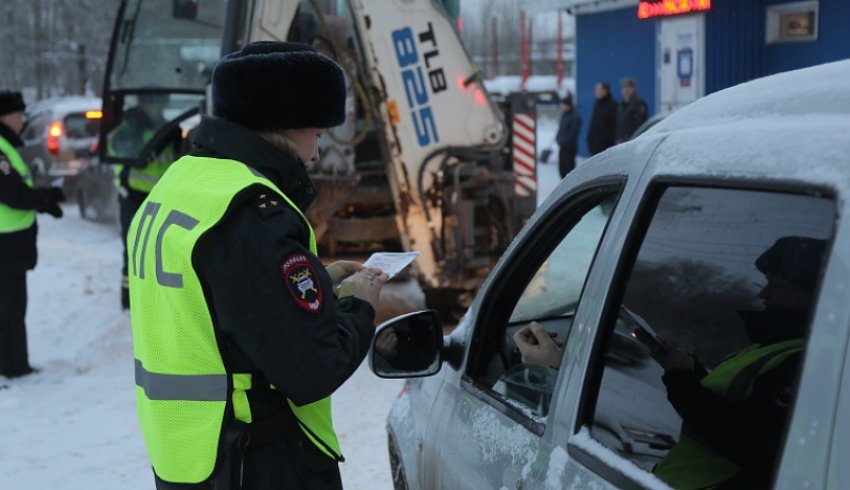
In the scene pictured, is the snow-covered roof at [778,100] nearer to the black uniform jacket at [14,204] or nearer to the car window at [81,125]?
the black uniform jacket at [14,204]

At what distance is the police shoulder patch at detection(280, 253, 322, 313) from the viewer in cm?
221

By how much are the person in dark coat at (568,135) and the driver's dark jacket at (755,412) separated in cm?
1418

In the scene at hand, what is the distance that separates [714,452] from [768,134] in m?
0.50

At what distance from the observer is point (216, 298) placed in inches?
88.7

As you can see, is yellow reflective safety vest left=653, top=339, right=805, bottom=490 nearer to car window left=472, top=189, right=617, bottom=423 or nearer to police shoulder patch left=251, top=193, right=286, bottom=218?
car window left=472, top=189, right=617, bottom=423

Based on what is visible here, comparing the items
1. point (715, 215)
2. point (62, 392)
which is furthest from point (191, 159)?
point (62, 392)

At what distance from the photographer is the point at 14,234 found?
22.2ft

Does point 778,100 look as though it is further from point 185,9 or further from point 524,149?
point 185,9

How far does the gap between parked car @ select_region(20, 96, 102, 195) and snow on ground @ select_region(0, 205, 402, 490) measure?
246 inches

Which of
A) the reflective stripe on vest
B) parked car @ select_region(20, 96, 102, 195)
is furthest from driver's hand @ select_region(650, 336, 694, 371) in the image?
parked car @ select_region(20, 96, 102, 195)

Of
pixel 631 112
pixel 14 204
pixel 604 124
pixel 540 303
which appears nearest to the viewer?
pixel 540 303

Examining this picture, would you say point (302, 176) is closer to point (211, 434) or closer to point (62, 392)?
point (211, 434)

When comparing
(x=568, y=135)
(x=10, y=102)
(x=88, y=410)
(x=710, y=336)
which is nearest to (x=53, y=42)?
(x=568, y=135)

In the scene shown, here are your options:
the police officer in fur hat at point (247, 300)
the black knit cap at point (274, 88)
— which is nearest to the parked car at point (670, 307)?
the police officer in fur hat at point (247, 300)
